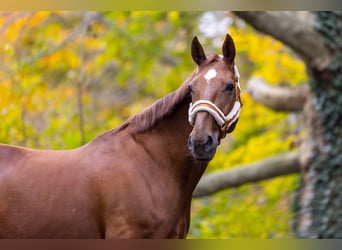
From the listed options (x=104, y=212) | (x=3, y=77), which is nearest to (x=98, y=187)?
(x=104, y=212)

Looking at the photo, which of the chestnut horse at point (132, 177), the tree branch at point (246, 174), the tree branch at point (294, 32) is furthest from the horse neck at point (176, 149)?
the tree branch at point (246, 174)

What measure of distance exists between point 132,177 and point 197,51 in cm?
57

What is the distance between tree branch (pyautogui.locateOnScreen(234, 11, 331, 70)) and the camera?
6039 mm

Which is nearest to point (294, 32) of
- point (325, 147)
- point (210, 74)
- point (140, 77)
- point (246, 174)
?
point (325, 147)

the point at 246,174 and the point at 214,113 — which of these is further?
the point at 246,174

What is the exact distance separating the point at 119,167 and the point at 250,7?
2.40m

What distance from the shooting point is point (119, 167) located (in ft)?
10.2

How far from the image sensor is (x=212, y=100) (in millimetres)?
2898

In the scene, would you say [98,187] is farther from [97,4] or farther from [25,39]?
[25,39]

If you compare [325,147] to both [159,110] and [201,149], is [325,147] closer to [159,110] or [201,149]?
[159,110]

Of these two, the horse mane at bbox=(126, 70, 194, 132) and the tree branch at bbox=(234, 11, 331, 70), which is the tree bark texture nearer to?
the tree branch at bbox=(234, 11, 331, 70)

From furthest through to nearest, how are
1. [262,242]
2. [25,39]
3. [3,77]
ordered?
1. [25,39]
2. [3,77]
3. [262,242]

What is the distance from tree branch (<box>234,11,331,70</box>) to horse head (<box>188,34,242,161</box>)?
2985 millimetres

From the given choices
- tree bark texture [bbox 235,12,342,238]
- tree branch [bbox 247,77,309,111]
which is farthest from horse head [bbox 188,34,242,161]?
tree branch [bbox 247,77,309,111]
